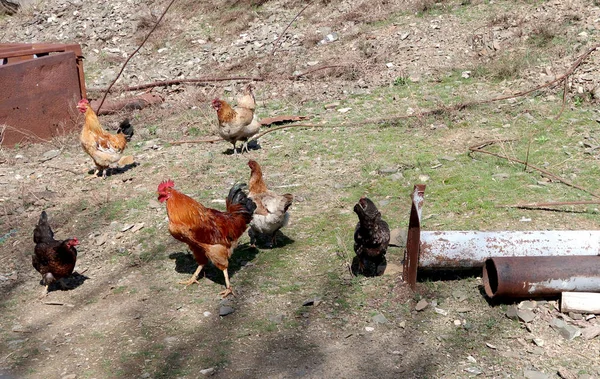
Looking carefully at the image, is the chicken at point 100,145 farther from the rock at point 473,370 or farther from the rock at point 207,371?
the rock at point 473,370

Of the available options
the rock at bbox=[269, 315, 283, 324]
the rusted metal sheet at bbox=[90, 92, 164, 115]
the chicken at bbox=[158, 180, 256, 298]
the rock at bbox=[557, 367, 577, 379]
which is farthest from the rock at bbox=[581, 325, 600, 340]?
the rusted metal sheet at bbox=[90, 92, 164, 115]

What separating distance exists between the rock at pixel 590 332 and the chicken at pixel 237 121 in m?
5.49

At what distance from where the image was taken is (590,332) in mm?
4836

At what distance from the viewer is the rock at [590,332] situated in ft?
Result: 15.8

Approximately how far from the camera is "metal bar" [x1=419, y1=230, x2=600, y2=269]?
5.37 m

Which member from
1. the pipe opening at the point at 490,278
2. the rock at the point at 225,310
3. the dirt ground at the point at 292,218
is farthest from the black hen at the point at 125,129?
the pipe opening at the point at 490,278

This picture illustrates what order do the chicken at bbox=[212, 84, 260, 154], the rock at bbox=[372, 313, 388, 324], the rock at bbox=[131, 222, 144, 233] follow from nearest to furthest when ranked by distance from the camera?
the rock at bbox=[372, 313, 388, 324] < the rock at bbox=[131, 222, 144, 233] < the chicken at bbox=[212, 84, 260, 154]

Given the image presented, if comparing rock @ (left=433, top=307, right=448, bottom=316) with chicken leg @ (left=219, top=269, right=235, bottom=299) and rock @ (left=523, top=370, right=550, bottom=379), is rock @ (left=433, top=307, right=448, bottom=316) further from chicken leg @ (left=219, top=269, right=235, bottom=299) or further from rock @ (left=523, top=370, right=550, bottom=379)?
chicken leg @ (left=219, top=269, right=235, bottom=299)

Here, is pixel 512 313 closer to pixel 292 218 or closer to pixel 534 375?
pixel 534 375

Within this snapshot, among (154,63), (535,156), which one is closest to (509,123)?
(535,156)

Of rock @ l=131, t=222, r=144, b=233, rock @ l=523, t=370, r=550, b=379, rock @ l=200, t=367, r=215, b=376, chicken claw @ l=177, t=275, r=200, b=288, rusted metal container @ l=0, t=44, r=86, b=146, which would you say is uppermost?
rusted metal container @ l=0, t=44, r=86, b=146

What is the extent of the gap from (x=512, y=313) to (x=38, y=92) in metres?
8.23

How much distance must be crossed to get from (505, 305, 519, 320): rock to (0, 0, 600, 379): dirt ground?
0.19ft

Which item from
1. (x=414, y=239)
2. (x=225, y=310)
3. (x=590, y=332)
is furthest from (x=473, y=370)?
(x=225, y=310)
